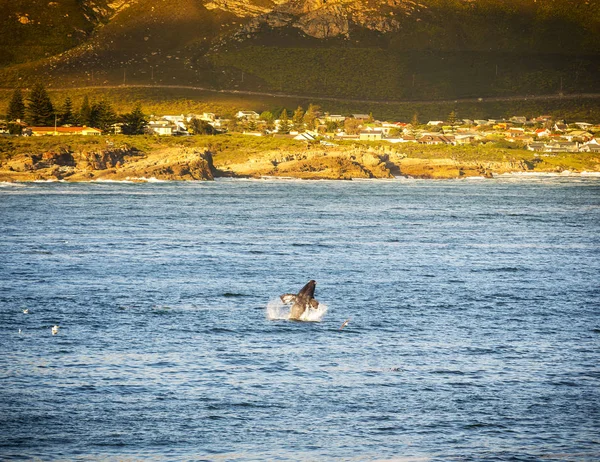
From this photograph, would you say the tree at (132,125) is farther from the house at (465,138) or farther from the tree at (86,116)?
the house at (465,138)

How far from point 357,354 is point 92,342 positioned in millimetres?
8251

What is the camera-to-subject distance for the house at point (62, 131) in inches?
5871

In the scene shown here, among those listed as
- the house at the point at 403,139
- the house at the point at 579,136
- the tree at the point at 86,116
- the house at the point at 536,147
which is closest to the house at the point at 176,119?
the tree at the point at 86,116

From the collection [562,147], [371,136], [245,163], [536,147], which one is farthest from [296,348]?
[562,147]

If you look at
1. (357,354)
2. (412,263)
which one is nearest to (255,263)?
(412,263)

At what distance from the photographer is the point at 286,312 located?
35000 mm

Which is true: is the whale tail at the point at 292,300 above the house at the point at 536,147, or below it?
below

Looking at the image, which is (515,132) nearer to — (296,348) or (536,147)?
(536,147)

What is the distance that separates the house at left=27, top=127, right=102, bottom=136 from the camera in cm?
14912

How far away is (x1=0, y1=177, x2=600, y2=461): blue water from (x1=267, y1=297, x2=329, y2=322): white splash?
0.54m

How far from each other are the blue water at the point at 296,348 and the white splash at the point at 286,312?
54 centimetres

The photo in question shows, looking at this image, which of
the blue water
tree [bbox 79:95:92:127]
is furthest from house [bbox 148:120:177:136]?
the blue water

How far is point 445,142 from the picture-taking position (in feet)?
579

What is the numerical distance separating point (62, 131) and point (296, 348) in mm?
128121
